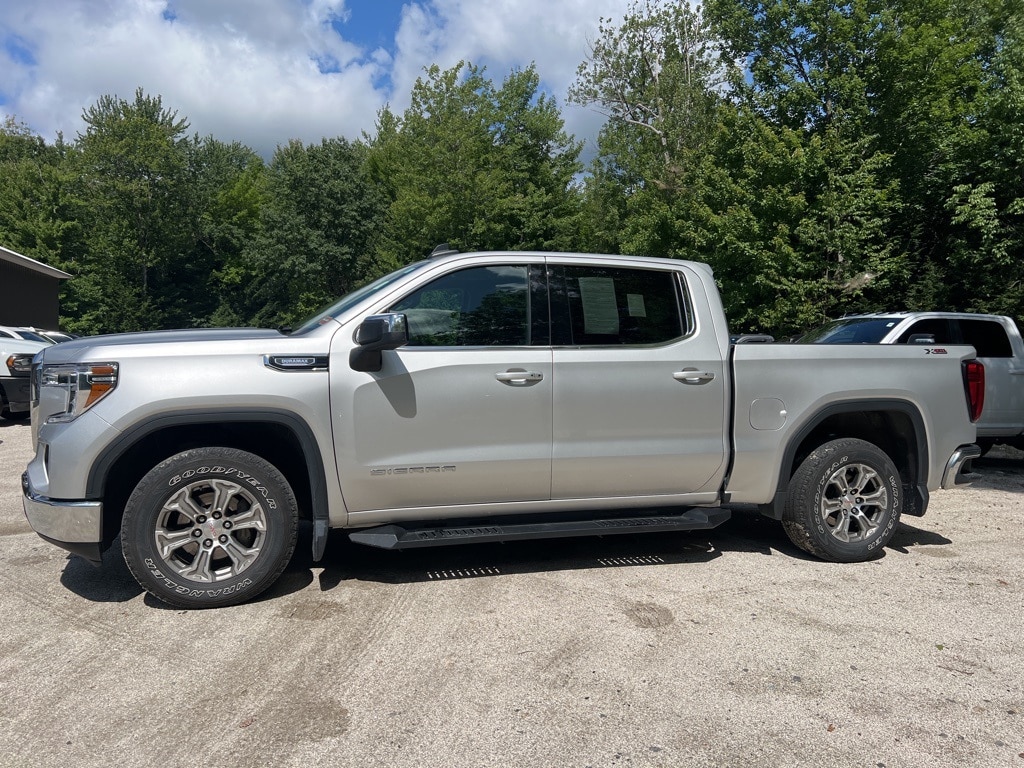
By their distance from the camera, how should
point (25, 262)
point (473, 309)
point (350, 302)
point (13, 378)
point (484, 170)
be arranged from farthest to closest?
point (484, 170)
point (25, 262)
point (13, 378)
point (350, 302)
point (473, 309)

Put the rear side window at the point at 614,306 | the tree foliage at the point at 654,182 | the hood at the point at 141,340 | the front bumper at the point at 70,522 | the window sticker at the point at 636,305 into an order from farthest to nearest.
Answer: the tree foliage at the point at 654,182 → the window sticker at the point at 636,305 → the rear side window at the point at 614,306 → the hood at the point at 141,340 → the front bumper at the point at 70,522

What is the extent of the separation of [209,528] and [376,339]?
53.5 inches

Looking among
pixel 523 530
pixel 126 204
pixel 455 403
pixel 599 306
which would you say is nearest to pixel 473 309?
pixel 455 403

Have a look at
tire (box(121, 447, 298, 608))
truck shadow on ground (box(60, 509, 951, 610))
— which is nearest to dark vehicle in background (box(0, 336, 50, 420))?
truck shadow on ground (box(60, 509, 951, 610))

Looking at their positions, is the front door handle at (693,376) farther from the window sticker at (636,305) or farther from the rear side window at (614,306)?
the window sticker at (636,305)

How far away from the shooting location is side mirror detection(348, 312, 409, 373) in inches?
148

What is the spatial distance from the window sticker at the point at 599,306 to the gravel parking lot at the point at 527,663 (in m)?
1.57

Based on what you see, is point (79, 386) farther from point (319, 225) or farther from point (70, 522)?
point (319, 225)

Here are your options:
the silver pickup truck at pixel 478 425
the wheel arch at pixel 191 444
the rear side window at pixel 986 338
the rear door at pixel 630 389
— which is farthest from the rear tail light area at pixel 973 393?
the wheel arch at pixel 191 444

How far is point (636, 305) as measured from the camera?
4621mm

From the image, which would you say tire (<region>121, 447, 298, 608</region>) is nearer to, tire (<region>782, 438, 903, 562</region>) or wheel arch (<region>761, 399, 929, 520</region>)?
wheel arch (<region>761, 399, 929, 520</region>)

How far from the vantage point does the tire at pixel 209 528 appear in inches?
148

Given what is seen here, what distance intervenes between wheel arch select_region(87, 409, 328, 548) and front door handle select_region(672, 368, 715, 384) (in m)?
2.21

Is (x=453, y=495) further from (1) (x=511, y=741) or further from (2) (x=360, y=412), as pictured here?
(1) (x=511, y=741)
